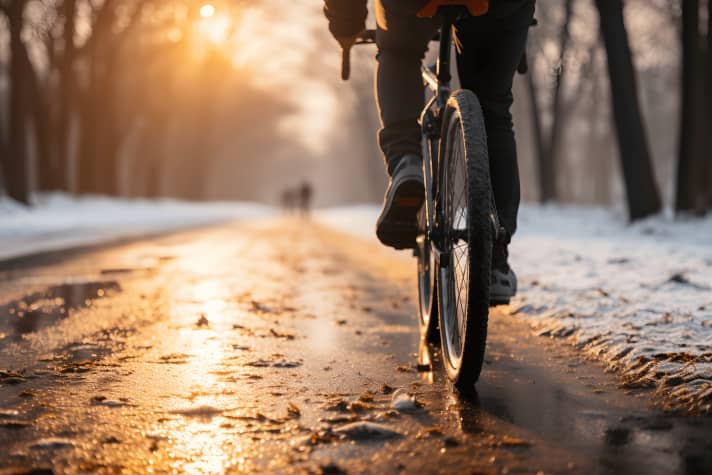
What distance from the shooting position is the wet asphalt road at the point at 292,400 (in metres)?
2.00

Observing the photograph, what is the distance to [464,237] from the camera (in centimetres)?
293

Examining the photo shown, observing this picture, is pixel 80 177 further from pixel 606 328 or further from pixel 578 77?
pixel 606 328

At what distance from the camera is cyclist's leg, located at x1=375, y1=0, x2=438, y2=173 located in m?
3.64

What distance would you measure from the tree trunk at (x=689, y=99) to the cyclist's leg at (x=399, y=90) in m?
9.36

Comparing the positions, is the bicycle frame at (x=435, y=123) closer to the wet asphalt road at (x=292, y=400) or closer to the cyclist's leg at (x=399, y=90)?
the cyclist's leg at (x=399, y=90)

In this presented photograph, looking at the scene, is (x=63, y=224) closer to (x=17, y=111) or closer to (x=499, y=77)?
(x=17, y=111)

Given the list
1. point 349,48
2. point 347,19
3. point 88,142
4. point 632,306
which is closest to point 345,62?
point 349,48

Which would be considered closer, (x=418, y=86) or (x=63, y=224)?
(x=418, y=86)

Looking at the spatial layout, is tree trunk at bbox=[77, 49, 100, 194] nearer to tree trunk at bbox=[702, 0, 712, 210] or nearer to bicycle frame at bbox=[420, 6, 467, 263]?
tree trunk at bbox=[702, 0, 712, 210]

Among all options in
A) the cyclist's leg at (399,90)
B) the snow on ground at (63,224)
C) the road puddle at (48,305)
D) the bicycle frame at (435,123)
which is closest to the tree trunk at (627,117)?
the snow on ground at (63,224)

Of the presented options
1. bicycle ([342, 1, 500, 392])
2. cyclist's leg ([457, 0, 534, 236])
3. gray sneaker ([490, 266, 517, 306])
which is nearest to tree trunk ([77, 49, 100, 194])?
bicycle ([342, 1, 500, 392])

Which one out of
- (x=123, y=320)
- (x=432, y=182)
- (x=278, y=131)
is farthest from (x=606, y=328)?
(x=278, y=131)

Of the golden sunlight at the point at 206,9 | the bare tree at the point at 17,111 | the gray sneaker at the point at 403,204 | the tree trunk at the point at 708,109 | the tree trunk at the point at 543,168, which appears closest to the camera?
the gray sneaker at the point at 403,204

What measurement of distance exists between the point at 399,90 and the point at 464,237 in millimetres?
1063
